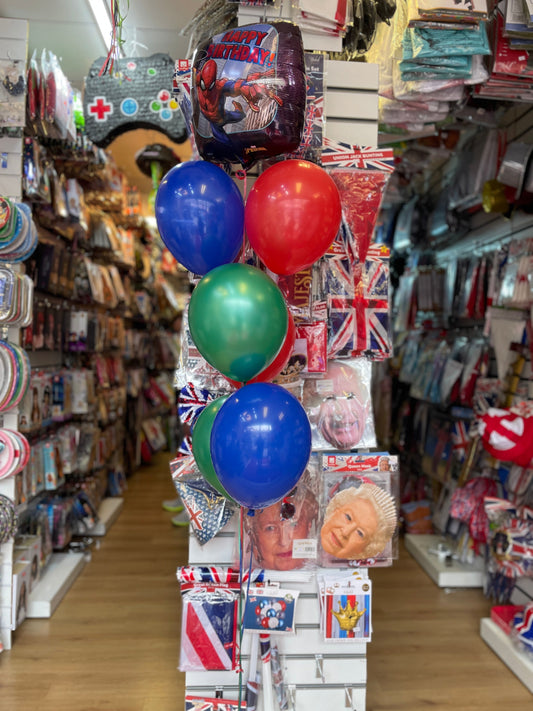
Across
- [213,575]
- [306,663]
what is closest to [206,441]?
[213,575]

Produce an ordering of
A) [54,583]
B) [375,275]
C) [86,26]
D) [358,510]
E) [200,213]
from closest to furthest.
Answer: [200,213], [358,510], [375,275], [86,26], [54,583]

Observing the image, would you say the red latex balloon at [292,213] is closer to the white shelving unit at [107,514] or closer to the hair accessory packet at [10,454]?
the hair accessory packet at [10,454]

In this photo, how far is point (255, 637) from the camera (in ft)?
6.09

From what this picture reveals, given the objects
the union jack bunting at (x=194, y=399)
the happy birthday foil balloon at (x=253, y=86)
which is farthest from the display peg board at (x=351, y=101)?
the union jack bunting at (x=194, y=399)

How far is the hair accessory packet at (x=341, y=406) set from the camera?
1860mm

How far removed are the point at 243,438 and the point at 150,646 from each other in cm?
175

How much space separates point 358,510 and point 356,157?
1.09 metres

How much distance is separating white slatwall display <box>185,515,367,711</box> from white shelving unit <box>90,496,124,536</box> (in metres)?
2.36

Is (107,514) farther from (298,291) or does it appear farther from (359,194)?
(359,194)

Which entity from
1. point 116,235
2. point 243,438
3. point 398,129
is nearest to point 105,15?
point 398,129

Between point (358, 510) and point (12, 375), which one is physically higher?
point (12, 375)

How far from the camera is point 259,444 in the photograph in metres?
1.39

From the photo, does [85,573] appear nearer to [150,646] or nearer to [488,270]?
[150,646]

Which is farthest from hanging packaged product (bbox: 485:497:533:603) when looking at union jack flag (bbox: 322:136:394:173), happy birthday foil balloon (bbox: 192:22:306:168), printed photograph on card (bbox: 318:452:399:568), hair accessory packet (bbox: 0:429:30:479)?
hair accessory packet (bbox: 0:429:30:479)
